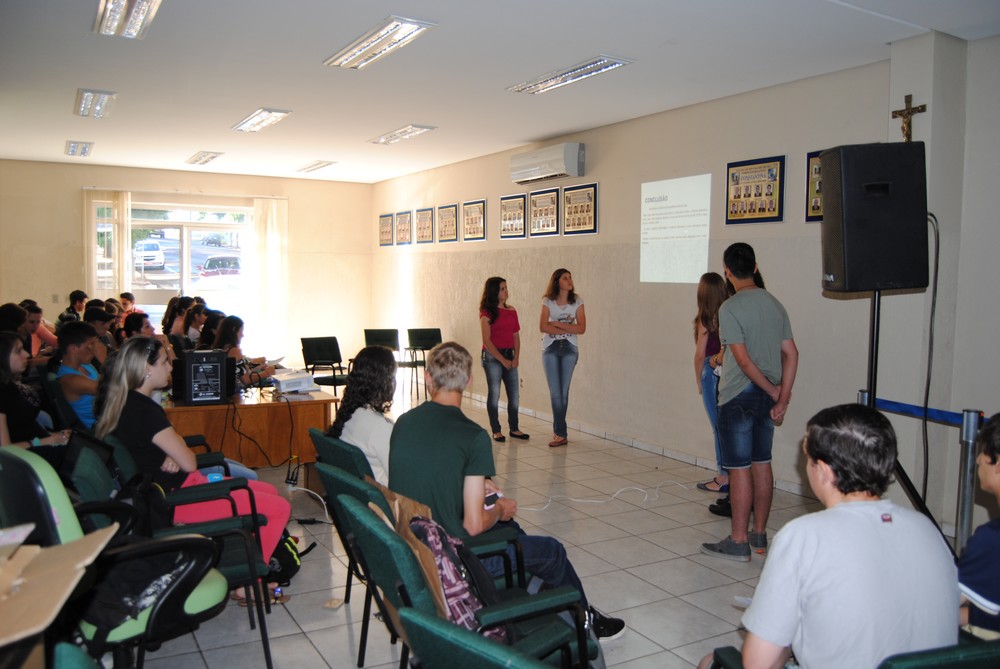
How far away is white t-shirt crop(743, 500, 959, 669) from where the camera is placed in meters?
1.54

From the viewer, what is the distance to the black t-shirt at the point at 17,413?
363 cm

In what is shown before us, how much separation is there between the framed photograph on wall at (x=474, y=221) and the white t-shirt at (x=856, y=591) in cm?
789

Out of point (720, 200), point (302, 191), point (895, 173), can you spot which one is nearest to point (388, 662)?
point (895, 173)

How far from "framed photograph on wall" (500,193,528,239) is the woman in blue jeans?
1.87 metres

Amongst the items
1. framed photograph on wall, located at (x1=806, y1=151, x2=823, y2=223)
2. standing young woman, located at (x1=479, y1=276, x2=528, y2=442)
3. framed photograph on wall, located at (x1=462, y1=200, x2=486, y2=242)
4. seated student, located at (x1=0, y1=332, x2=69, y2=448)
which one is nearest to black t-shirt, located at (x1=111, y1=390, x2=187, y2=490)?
seated student, located at (x1=0, y1=332, x2=69, y2=448)

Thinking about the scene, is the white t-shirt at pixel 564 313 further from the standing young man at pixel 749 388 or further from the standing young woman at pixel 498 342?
the standing young man at pixel 749 388

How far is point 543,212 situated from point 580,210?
697 millimetres

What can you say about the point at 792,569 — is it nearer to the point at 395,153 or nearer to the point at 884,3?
the point at 884,3

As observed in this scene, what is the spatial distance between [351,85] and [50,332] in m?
4.91

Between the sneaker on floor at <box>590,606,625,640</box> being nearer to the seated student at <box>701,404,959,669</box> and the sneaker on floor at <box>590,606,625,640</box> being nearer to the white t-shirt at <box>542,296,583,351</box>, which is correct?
the seated student at <box>701,404,959,669</box>

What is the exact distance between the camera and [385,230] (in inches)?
475

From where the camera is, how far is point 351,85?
5910 mm

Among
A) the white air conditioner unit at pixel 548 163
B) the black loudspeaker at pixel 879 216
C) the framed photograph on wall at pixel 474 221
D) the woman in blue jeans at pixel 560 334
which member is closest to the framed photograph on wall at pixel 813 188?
the black loudspeaker at pixel 879 216

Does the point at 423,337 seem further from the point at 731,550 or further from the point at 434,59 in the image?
the point at 731,550
